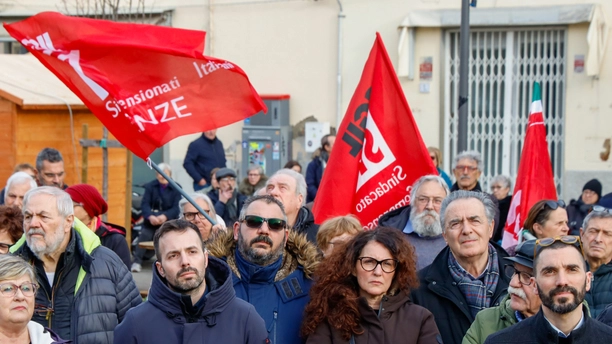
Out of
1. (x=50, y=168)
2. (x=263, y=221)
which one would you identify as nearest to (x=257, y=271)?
(x=263, y=221)

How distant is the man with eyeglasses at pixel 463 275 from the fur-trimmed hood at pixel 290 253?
617 millimetres

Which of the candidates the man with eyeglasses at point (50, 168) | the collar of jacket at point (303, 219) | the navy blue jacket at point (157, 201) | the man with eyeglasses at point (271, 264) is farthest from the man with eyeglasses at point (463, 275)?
the navy blue jacket at point (157, 201)

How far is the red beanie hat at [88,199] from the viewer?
6867mm

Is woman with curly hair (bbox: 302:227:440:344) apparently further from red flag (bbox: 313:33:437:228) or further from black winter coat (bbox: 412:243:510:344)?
red flag (bbox: 313:33:437:228)

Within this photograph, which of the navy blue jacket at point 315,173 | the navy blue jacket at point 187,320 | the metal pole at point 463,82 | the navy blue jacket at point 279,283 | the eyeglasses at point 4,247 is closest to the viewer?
the navy blue jacket at point 187,320

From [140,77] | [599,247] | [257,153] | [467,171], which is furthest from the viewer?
[257,153]

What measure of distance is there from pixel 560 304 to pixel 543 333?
0.52 ft

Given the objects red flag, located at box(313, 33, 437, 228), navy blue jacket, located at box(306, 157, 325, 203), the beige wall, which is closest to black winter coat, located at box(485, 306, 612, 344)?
red flag, located at box(313, 33, 437, 228)

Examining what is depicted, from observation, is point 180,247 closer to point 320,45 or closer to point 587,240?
point 587,240

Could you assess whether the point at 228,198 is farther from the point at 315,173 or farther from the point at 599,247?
the point at 599,247

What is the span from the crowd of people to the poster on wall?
11.2 meters

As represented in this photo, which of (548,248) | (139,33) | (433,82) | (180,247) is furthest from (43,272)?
(433,82)

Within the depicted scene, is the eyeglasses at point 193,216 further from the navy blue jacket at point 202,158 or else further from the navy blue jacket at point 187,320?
the navy blue jacket at point 202,158

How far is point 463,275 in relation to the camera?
549cm
